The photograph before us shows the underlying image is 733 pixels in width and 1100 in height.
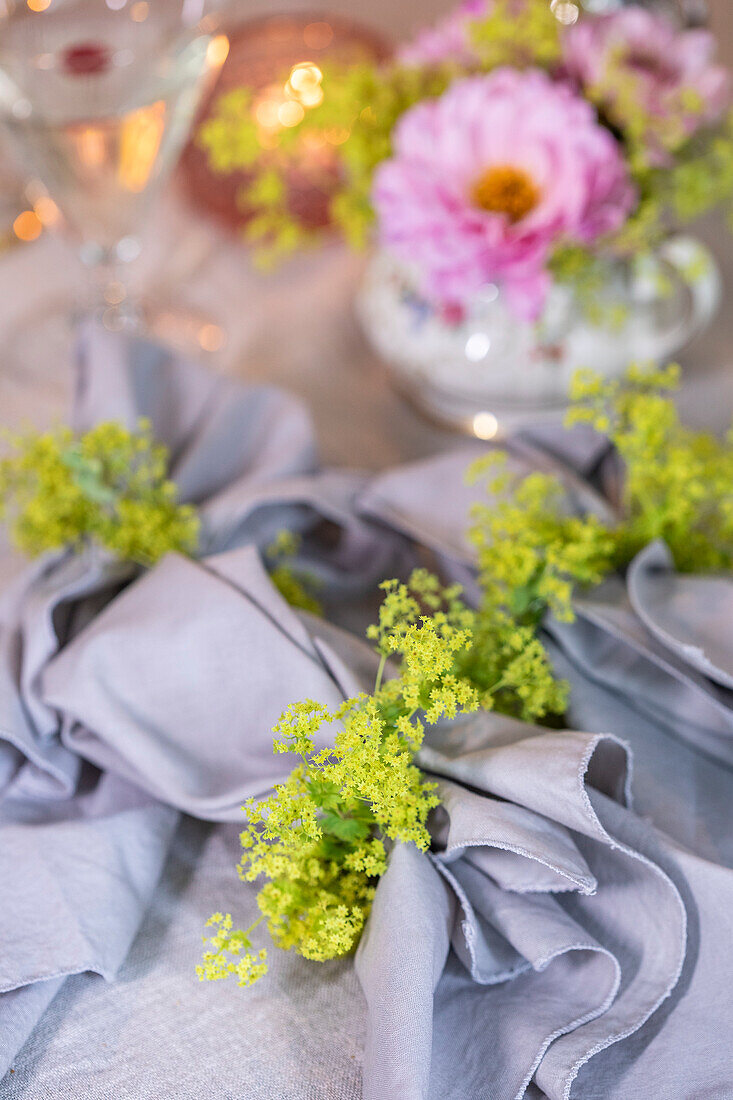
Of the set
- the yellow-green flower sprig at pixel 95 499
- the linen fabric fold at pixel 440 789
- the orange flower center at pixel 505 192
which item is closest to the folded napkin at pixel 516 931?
the linen fabric fold at pixel 440 789

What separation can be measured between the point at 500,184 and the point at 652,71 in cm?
10

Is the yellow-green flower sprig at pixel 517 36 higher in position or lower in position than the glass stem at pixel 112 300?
higher

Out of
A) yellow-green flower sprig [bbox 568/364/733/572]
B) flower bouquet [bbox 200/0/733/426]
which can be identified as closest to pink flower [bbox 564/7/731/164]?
flower bouquet [bbox 200/0/733/426]

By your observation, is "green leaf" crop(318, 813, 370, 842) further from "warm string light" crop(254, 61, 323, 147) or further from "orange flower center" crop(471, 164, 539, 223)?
"warm string light" crop(254, 61, 323, 147)

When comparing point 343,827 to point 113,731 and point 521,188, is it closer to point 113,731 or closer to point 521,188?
point 113,731

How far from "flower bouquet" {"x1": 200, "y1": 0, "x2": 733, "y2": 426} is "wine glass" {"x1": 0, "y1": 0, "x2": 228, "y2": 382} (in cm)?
4

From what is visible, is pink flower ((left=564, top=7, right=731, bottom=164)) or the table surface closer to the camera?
the table surface

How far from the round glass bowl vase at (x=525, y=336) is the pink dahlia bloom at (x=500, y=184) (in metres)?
0.04

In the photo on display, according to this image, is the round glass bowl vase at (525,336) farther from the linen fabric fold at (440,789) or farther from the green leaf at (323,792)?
the green leaf at (323,792)

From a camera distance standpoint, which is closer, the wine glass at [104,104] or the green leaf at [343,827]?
the green leaf at [343,827]

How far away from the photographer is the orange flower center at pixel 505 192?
0.45m

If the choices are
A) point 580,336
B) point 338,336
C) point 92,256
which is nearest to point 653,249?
point 580,336

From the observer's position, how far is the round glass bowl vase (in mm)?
495

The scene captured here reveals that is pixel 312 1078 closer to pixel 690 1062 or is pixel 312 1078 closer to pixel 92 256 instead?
pixel 690 1062
